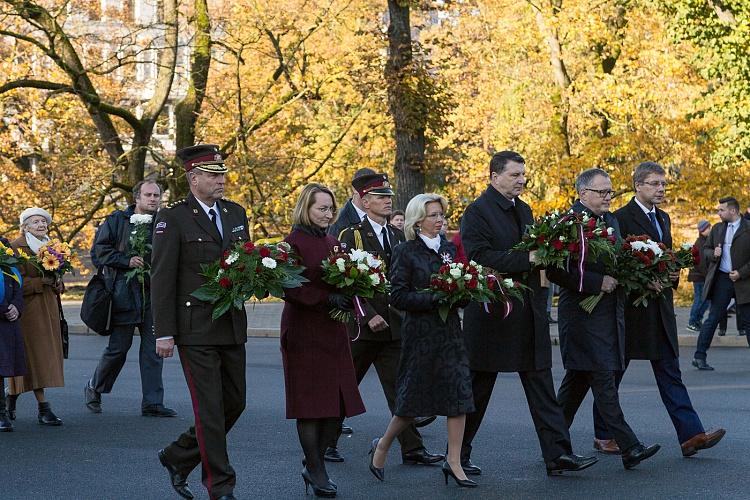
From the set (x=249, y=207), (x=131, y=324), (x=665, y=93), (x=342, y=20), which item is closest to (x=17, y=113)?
(x=249, y=207)

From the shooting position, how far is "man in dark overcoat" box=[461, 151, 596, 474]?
8312mm

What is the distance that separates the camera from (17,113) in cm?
3569

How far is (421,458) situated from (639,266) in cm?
200

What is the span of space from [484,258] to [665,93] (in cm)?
2061

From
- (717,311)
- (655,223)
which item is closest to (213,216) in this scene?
(655,223)

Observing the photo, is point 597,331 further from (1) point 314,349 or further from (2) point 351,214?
(2) point 351,214

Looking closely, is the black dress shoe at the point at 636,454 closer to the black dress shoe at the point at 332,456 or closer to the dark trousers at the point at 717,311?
the black dress shoe at the point at 332,456

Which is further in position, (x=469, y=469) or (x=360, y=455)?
(x=360, y=455)

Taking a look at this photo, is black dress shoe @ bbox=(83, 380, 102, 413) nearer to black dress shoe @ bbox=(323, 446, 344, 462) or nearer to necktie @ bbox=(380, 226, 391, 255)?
black dress shoe @ bbox=(323, 446, 344, 462)

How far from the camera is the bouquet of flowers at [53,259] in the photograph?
11.3m

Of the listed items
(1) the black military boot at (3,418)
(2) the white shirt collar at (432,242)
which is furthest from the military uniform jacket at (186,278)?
(1) the black military boot at (3,418)

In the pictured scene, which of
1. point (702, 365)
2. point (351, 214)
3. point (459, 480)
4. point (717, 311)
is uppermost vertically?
point (351, 214)

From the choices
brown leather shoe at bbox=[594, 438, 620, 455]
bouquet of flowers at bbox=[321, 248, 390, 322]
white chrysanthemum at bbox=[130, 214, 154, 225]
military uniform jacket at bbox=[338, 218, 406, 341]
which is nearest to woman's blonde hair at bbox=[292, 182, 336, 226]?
bouquet of flowers at bbox=[321, 248, 390, 322]

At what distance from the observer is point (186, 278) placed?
24.5 ft
